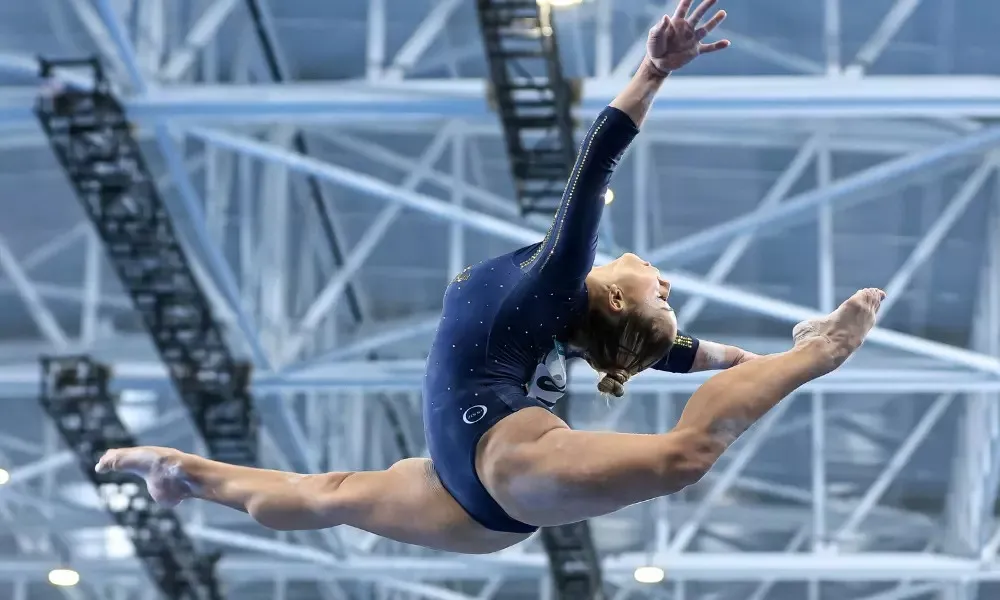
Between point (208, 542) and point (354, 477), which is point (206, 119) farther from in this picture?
point (208, 542)

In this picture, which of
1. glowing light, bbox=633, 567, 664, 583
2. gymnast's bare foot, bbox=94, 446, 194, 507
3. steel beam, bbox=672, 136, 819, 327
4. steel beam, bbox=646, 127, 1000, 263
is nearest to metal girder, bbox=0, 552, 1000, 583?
glowing light, bbox=633, 567, 664, 583

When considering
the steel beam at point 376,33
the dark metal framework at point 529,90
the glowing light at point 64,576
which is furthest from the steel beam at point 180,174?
the glowing light at point 64,576

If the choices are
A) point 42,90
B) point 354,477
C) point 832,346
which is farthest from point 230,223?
point 832,346

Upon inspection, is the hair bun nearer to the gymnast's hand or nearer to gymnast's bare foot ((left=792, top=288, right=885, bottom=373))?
gymnast's bare foot ((left=792, top=288, right=885, bottom=373))

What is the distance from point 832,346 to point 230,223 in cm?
1334

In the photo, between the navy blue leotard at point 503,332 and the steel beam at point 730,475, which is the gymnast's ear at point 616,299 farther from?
the steel beam at point 730,475

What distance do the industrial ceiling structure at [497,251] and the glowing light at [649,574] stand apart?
256mm

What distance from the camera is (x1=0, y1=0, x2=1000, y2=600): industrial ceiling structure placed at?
1285cm

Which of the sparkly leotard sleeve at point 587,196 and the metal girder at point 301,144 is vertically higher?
the metal girder at point 301,144

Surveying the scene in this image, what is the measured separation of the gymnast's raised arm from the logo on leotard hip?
549 millimetres

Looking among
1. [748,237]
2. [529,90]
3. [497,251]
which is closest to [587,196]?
[529,90]

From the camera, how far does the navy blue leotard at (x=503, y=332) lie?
5.34 meters

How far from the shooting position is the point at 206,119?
1245 centimetres

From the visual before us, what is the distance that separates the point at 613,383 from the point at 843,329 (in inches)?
39.0
